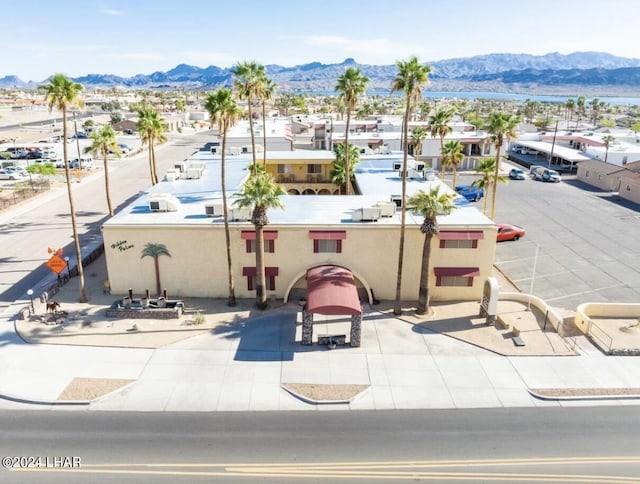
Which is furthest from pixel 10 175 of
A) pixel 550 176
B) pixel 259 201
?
pixel 550 176

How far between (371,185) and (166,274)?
21.5 meters

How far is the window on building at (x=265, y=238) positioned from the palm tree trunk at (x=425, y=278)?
10.1 meters

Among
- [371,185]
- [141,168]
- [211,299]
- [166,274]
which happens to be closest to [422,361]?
[211,299]

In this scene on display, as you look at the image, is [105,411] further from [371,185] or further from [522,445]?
[371,185]

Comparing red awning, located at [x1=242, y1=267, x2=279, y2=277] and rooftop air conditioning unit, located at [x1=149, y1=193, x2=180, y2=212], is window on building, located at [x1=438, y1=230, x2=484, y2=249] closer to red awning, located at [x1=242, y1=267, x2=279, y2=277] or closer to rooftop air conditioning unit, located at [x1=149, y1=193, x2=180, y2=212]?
red awning, located at [x1=242, y1=267, x2=279, y2=277]

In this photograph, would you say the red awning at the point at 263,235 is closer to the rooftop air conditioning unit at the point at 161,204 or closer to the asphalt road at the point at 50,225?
the rooftop air conditioning unit at the point at 161,204

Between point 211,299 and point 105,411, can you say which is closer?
point 105,411

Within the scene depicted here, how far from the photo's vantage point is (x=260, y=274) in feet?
102

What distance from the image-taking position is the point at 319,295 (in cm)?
2800

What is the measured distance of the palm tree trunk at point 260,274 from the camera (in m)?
30.3

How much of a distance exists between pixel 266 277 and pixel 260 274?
1916 millimetres

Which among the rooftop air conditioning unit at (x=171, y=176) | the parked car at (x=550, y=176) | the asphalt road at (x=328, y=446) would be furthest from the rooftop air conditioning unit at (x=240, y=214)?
the parked car at (x=550, y=176)

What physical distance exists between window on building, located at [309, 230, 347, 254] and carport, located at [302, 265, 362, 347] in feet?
7.35

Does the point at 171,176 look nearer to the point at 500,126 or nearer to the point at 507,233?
the point at 500,126
